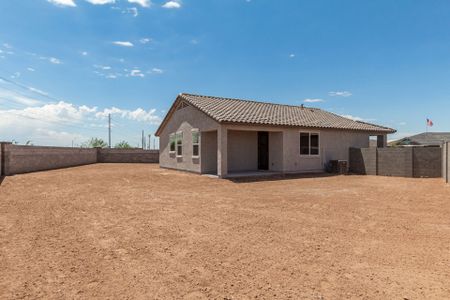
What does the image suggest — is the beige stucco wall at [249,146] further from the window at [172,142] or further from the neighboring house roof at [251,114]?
the window at [172,142]

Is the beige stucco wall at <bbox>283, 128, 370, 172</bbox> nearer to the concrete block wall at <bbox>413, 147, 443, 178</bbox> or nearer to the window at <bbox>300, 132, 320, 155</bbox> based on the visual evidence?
the window at <bbox>300, 132, 320, 155</bbox>

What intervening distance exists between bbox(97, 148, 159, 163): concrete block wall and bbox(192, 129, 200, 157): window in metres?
13.7

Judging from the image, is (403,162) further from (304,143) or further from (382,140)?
(382,140)

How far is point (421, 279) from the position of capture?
3529 millimetres

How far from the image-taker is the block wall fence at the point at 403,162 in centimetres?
1448

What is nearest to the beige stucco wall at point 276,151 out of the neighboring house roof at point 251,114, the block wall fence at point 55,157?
the neighboring house roof at point 251,114

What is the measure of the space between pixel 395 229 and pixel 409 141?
42022mm

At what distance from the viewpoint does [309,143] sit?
17.4m

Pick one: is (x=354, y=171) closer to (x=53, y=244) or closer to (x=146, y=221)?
(x=146, y=221)

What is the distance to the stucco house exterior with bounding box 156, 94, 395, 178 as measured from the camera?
15489mm

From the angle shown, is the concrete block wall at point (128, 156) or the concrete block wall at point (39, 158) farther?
the concrete block wall at point (128, 156)

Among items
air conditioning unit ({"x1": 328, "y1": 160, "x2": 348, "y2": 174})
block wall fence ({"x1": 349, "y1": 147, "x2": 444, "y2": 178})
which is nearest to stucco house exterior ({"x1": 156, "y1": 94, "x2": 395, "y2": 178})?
air conditioning unit ({"x1": 328, "y1": 160, "x2": 348, "y2": 174})

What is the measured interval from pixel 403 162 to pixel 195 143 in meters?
11.8

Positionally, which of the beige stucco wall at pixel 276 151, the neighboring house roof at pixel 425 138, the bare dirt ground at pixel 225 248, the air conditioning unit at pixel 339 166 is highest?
the neighboring house roof at pixel 425 138
